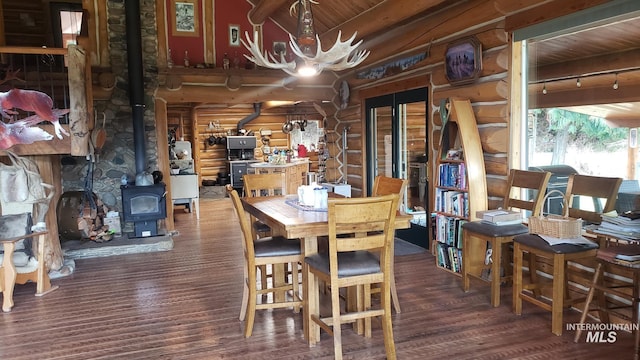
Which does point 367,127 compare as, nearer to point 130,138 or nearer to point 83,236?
point 130,138

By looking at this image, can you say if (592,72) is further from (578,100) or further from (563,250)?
(563,250)

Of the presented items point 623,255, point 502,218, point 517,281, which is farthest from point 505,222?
point 623,255

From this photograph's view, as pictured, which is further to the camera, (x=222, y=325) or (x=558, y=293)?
(x=222, y=325)

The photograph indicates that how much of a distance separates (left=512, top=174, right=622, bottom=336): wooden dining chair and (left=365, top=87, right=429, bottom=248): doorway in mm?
2064

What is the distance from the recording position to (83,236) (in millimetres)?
6340

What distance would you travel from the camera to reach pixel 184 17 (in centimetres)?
732

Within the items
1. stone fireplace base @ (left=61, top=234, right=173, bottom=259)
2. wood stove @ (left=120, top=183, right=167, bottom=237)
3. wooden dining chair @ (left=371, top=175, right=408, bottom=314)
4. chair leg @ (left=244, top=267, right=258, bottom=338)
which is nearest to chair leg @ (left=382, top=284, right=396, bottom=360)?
wooden dining chair @ (left=371, top=175, right=408, bottom=314)

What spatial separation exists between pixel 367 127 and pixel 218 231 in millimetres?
2935

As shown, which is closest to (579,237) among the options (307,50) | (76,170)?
(307,50)

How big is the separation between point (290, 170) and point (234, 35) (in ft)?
9.44

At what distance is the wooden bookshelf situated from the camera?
4371 millimetres

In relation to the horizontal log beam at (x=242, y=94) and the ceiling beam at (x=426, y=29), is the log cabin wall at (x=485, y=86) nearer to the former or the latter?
the ceiling beam at (x=426, y=29)

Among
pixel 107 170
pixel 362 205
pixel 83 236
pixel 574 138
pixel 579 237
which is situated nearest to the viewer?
pixel 362 205

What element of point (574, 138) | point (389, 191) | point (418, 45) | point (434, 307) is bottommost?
point (434, 307)
